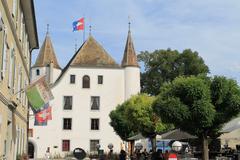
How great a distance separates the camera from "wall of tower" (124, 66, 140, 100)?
196ft

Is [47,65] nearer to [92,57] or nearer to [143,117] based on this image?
[92,57]

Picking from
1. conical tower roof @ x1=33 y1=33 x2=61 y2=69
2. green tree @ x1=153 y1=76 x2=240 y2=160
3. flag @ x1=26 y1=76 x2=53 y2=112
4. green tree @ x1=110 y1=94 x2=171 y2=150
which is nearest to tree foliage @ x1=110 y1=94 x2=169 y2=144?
green tree @ x1=110 y1=94 x2=171 y2=150

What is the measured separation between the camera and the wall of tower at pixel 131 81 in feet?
196

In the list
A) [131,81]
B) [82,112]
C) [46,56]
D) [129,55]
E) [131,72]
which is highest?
[46,56]

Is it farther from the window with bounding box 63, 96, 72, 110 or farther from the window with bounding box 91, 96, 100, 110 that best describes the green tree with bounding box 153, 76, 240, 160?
the window with bounding box 63, 96, 72, 110

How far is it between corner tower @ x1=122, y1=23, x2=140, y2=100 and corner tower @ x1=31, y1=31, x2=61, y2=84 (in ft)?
35.5

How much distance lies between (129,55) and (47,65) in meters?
12.6

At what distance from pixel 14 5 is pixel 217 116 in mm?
11554

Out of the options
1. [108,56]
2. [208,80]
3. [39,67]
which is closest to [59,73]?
[39,67]

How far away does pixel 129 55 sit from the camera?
204 feet

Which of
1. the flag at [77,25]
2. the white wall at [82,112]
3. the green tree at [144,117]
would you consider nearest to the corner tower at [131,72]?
the white wall at [82,112]

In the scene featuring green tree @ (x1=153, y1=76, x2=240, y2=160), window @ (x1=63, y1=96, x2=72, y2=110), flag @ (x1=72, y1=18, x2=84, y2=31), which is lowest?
green tree @ (x1=153, y1=76, x2=240, y2=160)

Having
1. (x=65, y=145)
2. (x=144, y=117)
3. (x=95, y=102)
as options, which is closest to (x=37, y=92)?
(x=144, y=117)

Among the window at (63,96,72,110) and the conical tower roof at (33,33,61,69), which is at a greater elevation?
the conical tower roof at (33,33,61,69)
